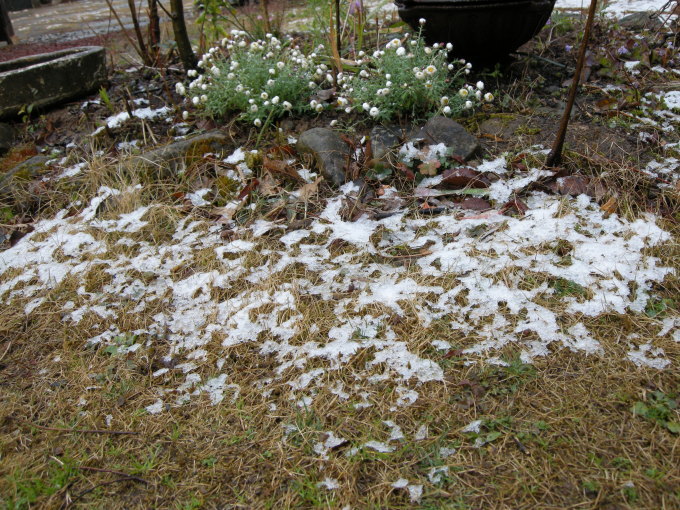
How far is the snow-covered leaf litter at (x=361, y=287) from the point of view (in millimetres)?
1858

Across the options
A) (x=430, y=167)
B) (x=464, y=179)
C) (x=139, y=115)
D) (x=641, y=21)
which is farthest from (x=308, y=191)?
(x=641, y=21)

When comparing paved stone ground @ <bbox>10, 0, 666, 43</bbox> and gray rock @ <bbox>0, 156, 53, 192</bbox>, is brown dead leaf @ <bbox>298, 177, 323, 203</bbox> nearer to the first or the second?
gray rock @ <bbox>0, 156, 53, 192</bbox>

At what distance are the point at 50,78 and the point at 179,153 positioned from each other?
1.56 m

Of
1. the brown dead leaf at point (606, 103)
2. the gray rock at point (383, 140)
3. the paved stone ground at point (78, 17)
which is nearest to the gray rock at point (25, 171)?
the paved stone ground at point (78, 17)

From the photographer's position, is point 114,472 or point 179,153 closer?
point 114,472

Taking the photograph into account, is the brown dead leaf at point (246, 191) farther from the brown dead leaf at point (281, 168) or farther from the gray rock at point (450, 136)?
the gray rock at point (450, 136)

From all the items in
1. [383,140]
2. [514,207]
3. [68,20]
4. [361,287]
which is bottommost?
[361,287]

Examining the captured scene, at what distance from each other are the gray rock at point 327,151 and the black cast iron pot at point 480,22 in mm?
1006

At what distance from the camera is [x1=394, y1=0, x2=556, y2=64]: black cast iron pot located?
3.00 metres

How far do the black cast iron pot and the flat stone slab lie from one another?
8.22ft

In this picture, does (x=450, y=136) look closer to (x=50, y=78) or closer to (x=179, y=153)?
(x=179, y=153)

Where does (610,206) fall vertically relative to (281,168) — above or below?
below

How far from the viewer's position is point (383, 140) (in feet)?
9.56

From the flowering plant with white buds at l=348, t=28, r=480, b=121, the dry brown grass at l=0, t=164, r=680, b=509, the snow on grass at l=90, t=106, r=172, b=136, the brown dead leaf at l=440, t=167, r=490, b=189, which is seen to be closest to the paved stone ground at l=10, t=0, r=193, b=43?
the snow on grass at l=90, t=106, r=172, b=136
